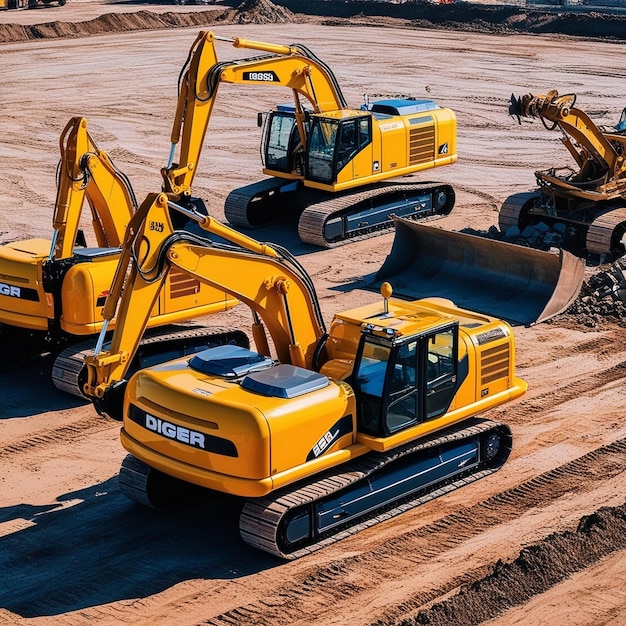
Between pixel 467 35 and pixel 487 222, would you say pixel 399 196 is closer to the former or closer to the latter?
pixel 487 222

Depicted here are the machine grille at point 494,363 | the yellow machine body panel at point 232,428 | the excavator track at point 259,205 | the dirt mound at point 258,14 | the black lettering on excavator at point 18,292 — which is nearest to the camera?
the yellow machine body panel at point 232,428

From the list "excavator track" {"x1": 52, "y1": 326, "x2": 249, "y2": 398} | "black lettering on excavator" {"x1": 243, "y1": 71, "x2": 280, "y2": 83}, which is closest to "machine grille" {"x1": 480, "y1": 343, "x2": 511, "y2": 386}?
"excavator track" {"x1": 52, "y1": 326, "x2": 249, "y2": 398}

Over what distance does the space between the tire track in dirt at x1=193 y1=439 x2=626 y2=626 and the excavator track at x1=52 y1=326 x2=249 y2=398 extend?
5.06 meters

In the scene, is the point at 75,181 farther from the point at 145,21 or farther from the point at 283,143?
the point at 145,21

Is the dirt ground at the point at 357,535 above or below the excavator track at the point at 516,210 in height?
below

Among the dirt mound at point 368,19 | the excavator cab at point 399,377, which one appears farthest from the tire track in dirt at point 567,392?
the dirt mound at point 368,19

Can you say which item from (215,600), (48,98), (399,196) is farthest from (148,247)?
(48,98)

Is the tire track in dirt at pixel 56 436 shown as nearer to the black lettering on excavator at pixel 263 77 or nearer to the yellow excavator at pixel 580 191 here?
the black lettering on excavator at pixel 263 77

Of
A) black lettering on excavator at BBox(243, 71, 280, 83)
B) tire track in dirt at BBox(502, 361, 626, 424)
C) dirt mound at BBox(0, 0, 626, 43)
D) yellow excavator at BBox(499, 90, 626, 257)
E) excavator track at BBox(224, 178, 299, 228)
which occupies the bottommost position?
tire track in dirt at BBox(502, 361, 626, 424)

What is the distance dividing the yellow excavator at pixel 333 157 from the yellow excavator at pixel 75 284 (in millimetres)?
4633

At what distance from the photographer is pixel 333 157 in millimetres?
21547

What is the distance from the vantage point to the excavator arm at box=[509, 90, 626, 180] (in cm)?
1961

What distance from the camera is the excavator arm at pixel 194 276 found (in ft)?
37.4

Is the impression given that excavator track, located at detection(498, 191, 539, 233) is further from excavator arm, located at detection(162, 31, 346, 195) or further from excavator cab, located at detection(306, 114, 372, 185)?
excavator arm, located at detection(162, 31, 346, 195)
